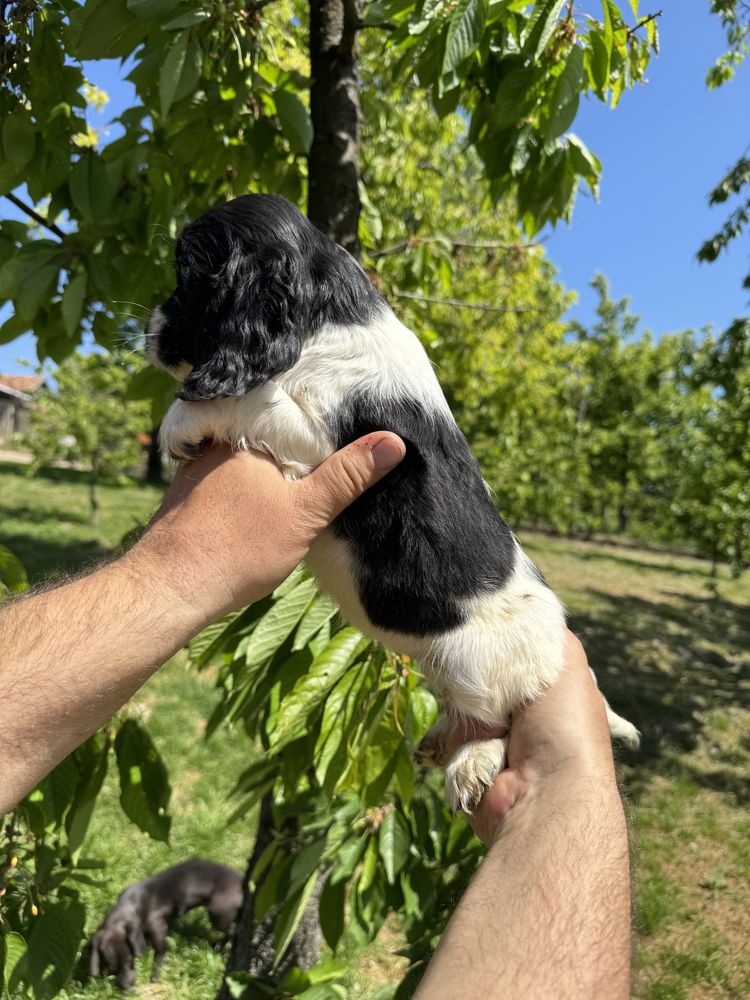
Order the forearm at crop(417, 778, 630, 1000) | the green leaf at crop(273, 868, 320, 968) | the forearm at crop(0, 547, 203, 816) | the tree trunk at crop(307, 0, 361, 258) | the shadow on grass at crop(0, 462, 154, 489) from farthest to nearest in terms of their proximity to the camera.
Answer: the shadow on grass at crop(0, 462, 154, 489), the tree trunk at crop(307, 0, 361, 258), the green leaf at crop(273, 868, 320, 968), the forearm at crop(0, 547, 203, 816), the forearm at crop(417, 778, 630, 1000)

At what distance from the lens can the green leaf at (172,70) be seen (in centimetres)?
198

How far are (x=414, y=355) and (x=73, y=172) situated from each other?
1.50 metres

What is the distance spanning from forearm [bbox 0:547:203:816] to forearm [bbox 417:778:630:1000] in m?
0.81

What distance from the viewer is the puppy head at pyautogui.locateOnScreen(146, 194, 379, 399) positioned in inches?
69.0

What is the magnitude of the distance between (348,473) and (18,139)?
1674mm

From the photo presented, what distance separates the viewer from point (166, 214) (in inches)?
100

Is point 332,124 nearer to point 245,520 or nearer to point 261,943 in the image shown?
point 245,520

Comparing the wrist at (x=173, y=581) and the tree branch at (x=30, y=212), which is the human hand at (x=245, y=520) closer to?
the wrist at (x=173, y=581)

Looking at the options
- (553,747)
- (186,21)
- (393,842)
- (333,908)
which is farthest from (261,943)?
(186,21)

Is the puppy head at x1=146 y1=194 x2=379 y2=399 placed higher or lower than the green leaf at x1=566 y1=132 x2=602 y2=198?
lower

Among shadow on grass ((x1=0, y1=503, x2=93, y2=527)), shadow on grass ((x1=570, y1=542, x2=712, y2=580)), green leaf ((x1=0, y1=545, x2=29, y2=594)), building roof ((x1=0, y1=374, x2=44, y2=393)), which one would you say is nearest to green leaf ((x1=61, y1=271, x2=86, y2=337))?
green leaf ((x1=0, y1=545, x2=29, y2=594))

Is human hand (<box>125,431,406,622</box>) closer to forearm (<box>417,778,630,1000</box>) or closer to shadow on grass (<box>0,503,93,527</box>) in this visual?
forearm (<box>417,778,630,1000</box>)

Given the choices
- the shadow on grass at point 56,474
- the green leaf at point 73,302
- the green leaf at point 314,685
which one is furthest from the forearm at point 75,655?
the shadow on grass at point 56,474

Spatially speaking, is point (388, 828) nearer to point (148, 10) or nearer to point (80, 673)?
point (80, 673)
